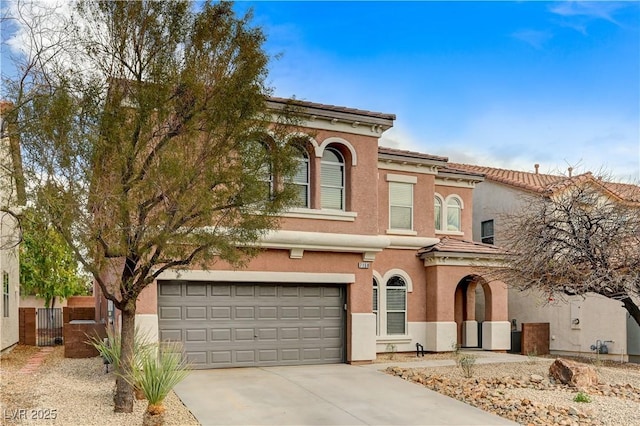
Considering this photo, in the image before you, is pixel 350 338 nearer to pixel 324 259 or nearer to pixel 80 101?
pixel 324 259

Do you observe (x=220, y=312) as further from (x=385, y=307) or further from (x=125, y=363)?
(x=385, y=307)

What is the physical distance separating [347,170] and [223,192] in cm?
750

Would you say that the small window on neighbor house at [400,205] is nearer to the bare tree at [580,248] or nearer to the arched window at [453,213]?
the arched window at [453,213]

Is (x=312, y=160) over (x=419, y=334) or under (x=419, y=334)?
over

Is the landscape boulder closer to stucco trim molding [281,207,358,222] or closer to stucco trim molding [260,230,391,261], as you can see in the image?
stucco trim molding [260,230,391,261]

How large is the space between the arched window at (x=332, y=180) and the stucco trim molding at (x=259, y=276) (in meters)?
2.06

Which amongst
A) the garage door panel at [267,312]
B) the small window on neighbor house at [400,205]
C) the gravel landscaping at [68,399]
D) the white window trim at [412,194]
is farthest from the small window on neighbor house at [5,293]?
the small window on neighbor house at [400,205]

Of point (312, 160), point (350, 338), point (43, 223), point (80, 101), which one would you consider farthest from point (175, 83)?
point (350, 338)

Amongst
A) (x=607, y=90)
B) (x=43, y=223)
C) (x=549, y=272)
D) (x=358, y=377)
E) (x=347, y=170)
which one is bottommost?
(x=358, y=377)

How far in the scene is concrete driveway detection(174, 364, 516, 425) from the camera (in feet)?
36.4

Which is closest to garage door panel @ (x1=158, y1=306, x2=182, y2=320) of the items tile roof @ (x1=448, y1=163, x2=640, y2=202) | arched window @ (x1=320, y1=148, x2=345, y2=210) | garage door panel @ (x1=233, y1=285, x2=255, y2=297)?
garage door panel @ (x1=233, y1=285, x2=255, y2=297)

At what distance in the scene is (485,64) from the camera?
60.6 ft

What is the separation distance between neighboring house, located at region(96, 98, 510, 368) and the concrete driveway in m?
1.32

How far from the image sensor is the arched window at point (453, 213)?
2392 centimetres
